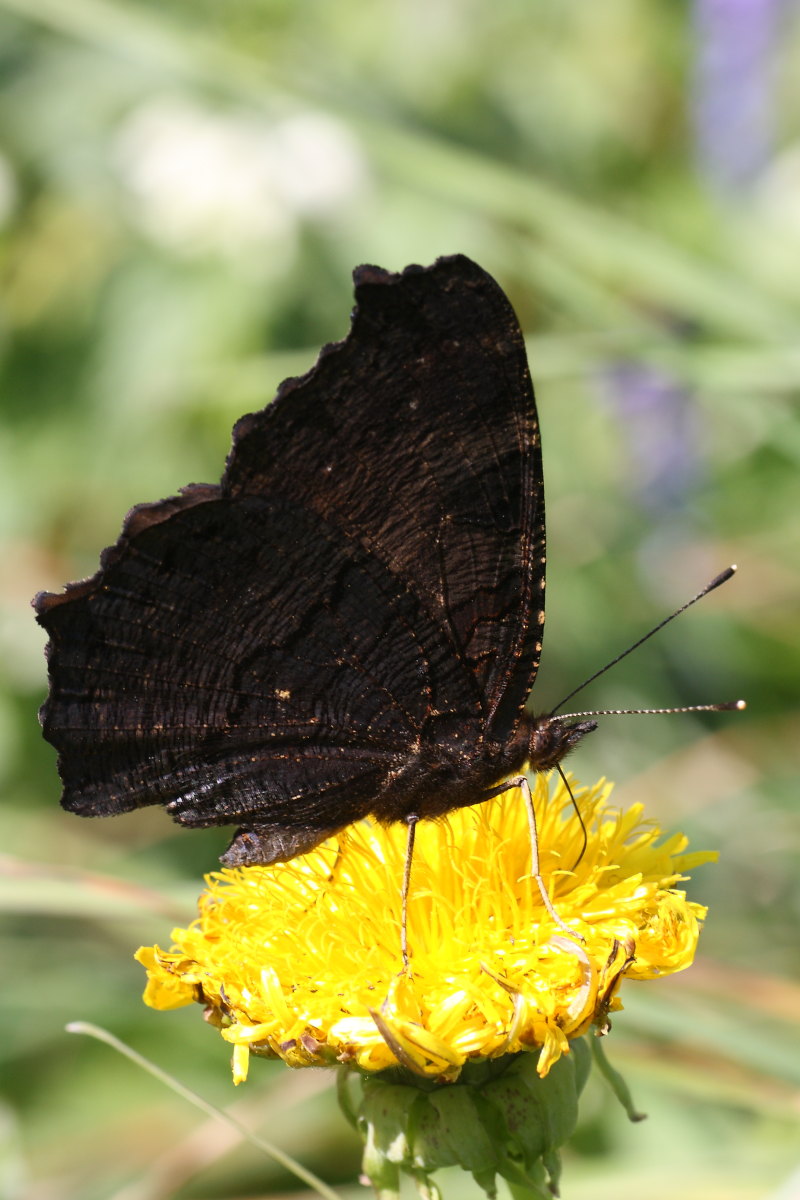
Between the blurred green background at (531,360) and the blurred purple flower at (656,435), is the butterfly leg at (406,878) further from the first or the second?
the blurred purple flower at (656,435)

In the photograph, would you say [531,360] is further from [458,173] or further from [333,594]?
[333,594]

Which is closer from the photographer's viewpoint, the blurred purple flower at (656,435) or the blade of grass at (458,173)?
the blade of grass at (458,173)

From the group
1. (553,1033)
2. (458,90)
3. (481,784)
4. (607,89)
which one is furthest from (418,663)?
(607,89)

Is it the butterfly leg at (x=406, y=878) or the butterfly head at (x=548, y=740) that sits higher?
the butterfly head at (x=548, y=740)

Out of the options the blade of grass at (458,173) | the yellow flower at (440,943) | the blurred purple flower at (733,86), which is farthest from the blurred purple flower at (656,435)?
the yellow flower at (440,943)

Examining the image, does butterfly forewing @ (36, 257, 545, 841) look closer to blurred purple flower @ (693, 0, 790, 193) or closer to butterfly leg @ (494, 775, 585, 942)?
butterfly leg @ (494, 775, 585, 942)

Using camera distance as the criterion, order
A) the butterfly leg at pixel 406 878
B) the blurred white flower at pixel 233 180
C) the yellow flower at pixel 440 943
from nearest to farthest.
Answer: the yellow flower at pixel 440 943, the butterfly leg at pixel 406 878, the blurred white flower at pixel 233 180

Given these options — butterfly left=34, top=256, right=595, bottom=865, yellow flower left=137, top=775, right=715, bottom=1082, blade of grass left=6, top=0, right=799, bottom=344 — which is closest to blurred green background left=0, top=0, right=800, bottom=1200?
blade of grass left=6, top=0, right=799, bottom=344
